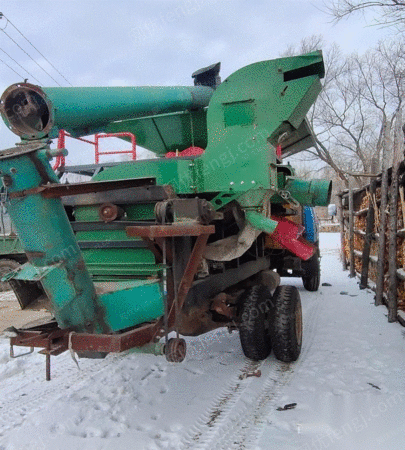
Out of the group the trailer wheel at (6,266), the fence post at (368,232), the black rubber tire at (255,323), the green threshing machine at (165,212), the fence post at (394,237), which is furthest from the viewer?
the trailer wheel at (6,266)

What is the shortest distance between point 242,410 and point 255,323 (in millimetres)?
947

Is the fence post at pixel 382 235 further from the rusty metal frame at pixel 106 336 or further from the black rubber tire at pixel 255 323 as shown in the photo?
the rusty metal frame at pixel 106 336

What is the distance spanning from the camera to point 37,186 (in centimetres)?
230

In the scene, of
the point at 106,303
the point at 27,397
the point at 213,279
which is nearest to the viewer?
the point at 106,303

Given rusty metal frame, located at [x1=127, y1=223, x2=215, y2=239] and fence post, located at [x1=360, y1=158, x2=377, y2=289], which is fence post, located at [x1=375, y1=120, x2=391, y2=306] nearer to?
fence post, located at [x1=360, y1=158, x2=377, y2=289]

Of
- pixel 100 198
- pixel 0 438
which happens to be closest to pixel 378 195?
pixel 100 198

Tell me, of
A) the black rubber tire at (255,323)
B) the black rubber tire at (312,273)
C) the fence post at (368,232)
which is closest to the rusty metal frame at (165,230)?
the black rubber tire at (255,323)

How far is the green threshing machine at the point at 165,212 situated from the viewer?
2.39 m

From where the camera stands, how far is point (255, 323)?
396 cm

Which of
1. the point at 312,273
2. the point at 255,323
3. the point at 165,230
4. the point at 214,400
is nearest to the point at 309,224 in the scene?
the point at 312,273

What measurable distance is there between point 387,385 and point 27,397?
10.6ft

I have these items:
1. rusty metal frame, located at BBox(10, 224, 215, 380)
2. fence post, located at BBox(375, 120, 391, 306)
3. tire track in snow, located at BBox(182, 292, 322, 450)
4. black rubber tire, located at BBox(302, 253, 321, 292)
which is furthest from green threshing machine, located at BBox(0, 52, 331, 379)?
black rubber tire, located at BBox(302, 253, 321, 292)

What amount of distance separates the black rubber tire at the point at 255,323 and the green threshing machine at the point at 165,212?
0.01 meters

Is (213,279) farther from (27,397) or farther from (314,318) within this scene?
(314,318)
